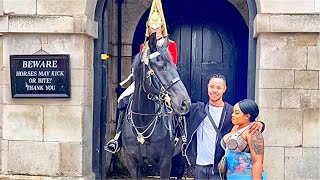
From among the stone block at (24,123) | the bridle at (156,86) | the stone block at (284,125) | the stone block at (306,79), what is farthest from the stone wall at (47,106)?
the stone block at (306,79)

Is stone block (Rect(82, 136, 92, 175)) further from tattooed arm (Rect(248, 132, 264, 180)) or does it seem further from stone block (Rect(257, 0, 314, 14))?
tattooed arm (Rect(248, 132, 264, 180))

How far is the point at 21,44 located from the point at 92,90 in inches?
46.2

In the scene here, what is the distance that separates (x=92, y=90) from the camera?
761 cm

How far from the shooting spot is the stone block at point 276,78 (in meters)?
6.91

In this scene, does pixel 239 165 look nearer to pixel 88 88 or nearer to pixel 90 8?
pixel 88 88

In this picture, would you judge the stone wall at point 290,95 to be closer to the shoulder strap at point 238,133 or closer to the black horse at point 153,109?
the black horse at point 153,109

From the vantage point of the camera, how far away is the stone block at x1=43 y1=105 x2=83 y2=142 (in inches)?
284

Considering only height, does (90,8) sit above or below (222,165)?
above

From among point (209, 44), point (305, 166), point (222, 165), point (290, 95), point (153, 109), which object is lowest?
point (305, 166)

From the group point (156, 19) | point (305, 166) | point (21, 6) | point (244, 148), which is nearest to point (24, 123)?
point (21, 6)

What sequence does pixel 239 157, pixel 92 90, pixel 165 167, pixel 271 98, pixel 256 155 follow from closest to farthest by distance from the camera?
1. pixel 256 155
2. pixel 239 157
3. pixel 165 167
4. pixel 271 98
5. pixel 92 90

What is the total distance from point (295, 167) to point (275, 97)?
949 mm

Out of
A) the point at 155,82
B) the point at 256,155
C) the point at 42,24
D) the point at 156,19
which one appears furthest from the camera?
the point at 42,24

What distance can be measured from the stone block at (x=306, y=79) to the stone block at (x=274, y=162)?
2.84 feet
